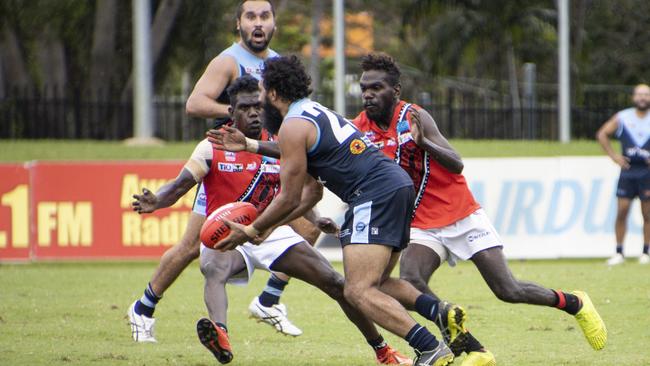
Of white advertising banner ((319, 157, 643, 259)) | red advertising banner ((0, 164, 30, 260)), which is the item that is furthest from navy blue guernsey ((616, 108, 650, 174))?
red advertising banner ((0, 164, 30, 260))

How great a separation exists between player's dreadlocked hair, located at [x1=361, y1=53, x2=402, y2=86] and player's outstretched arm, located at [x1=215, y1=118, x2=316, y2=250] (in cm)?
97

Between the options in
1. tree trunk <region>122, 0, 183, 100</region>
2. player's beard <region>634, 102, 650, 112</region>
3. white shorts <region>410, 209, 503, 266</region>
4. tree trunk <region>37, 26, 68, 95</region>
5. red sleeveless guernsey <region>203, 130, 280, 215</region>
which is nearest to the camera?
white shorts <region>410, 209, 503, 266</region>

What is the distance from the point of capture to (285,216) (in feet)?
Answer: 24.6

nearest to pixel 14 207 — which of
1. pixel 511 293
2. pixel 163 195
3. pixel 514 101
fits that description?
pixel 163 195

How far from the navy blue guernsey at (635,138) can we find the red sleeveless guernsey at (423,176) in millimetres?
8180

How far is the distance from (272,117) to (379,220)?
967mm

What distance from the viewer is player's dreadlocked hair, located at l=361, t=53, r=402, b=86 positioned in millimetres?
8109

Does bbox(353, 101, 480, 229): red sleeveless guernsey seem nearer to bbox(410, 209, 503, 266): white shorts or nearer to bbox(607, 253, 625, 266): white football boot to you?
bbox(410, 209, 503, 266): white shorts

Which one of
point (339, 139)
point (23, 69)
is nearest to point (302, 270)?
point (339, 139)

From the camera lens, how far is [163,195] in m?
8.85

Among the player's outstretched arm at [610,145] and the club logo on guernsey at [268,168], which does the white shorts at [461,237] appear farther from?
the player's outstretched arm at [610,145]

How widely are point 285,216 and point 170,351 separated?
207 cm

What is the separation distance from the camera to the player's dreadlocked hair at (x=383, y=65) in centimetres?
811

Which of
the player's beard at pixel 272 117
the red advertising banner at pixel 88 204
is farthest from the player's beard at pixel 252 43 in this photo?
the red advertising banner at pixel 88 204
